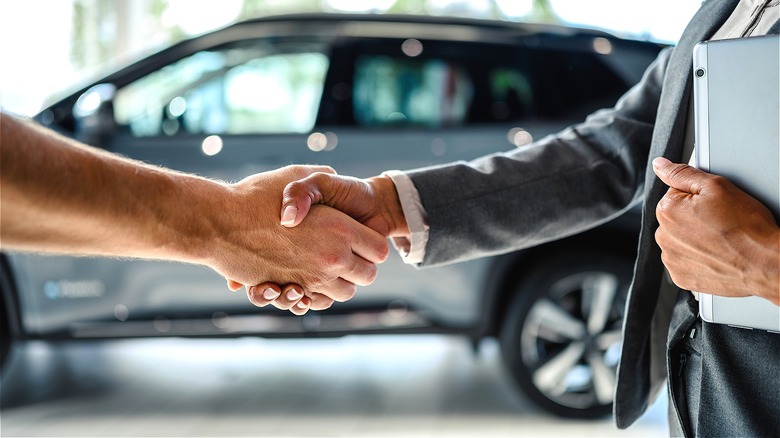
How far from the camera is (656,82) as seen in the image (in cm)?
139

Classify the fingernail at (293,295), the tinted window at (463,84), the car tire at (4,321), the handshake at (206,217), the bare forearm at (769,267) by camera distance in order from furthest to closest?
the tinted window at (463,84) → the car tire at (4,321) → the fingernail at (293,295) → the handshake at (206,217) → the bare forearm at (769,267)

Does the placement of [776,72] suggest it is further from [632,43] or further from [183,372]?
[183,372]

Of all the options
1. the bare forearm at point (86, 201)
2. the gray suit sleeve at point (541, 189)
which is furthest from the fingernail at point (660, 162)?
the bare forearm at point (86, 201)

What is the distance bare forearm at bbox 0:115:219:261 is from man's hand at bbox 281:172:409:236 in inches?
9.6

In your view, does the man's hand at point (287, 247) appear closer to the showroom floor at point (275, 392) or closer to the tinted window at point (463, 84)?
the showroom floor at point (275, 392)

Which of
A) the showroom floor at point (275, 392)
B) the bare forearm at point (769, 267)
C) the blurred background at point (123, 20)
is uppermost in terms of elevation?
the blurred background at point (123, 20)

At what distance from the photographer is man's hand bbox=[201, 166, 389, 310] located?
141 cm

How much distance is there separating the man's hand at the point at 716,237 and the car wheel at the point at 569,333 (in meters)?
2.14

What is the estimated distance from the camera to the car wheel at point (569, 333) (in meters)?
3.13

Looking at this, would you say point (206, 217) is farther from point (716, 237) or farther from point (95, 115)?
point (95, 115)

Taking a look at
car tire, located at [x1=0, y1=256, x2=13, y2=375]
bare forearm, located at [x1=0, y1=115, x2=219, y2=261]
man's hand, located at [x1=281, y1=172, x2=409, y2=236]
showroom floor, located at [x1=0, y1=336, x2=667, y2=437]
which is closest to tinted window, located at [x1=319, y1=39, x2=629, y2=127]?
showroom floor, located at [x1=0, y1=336, x2=667, y2=437]

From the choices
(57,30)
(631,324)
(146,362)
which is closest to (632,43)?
(631,324)

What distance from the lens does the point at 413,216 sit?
4.65 ft

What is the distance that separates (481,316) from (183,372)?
1555 millimetres
